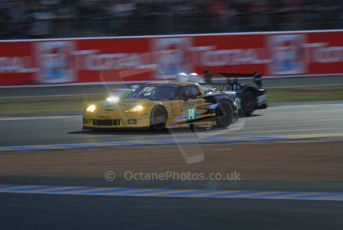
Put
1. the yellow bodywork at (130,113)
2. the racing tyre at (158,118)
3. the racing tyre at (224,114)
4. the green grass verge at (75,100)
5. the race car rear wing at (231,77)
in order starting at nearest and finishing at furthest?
the yellow bodywork at (130,113), the racing tyre at (158,118), the racing tyre at (224,114), the race car rear wing at (231,77), the green grass verge at (75,100)

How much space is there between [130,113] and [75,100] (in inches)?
293

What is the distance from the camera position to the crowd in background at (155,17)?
21.0 m

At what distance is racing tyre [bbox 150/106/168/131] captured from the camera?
13.6 metres

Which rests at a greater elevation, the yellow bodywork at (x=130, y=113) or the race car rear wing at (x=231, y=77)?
the race car rear wing at (x=231, y=77)

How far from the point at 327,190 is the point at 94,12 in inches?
596

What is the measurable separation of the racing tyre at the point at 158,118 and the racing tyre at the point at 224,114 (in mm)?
1235

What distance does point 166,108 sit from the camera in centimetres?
1366

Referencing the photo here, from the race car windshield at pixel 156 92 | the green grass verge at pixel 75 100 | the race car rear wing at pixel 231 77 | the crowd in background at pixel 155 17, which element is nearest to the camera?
the race car windshield at pixel 156 92

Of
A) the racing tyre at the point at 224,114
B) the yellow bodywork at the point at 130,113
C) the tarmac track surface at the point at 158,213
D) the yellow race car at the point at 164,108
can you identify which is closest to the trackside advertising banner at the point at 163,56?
the yellow race car at the point at 164,108

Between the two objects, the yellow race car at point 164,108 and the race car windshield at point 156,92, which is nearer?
the yellow race car at point 164,108

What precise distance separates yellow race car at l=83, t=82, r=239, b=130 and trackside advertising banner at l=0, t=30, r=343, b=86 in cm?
654

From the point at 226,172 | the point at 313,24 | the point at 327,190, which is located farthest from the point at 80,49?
the point at 327,190

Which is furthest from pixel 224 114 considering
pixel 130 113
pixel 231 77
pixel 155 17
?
pixel 155 17

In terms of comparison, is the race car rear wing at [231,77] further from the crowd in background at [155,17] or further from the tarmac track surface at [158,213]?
the tarmac track surface at [158,213]
